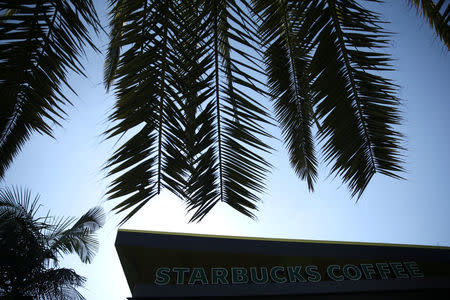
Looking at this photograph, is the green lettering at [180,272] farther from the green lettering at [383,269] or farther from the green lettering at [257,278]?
the green lettering at [383,269]

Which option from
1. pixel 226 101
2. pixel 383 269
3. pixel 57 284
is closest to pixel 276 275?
pixel 383 269

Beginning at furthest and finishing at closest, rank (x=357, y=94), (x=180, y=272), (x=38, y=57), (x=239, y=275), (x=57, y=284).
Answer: (x=239, y=275), (x=180, y=272), (x=57, y=284), (x=357, y=94), (x=38, y=57)

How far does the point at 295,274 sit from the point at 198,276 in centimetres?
301

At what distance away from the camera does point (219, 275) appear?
29.2ft

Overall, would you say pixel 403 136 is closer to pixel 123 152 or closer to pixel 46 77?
pixel 123 152

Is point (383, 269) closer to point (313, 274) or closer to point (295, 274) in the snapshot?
point (313, 274)

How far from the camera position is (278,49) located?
11.4 feet

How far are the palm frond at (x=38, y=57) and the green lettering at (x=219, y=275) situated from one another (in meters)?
7.88

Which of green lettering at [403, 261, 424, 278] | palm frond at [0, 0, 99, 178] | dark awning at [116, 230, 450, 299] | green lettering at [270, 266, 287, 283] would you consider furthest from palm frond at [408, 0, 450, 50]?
green lettering at [403, 261, 424, 278]

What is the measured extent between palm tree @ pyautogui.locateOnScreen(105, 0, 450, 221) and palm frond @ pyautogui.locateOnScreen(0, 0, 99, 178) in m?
0.41

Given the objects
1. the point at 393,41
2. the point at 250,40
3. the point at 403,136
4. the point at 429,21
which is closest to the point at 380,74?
the point at 393,41

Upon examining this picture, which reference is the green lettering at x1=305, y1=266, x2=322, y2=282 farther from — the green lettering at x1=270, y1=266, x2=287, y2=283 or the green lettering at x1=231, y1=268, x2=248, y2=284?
the green lettering at x1=231, y1=268, x2=248, y2=284

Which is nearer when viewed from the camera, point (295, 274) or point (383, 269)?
point (295, 274)

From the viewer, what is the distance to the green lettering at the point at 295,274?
9.05 m
